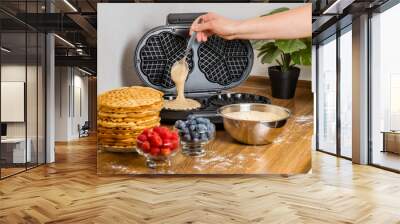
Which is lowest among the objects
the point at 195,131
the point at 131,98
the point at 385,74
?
the point at 195,131

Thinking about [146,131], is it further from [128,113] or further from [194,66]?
[194,66]

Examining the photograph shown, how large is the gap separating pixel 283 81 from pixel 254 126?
456 mm

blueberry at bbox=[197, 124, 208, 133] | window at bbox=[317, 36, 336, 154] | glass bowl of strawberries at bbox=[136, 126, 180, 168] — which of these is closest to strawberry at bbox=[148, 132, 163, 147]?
glass bowl of strawberries at bbox=[136, 126, 180, 168]

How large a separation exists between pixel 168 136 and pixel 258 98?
2.72 ft

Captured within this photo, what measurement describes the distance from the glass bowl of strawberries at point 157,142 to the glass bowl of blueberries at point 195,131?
0.22 feet

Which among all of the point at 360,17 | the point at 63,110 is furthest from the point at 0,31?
the point at 63,110

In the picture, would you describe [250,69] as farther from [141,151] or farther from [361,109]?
[361,109]

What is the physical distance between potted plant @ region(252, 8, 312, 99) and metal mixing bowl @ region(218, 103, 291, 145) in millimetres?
148

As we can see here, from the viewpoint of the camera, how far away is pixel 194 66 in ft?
11.0

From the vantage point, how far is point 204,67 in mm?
3363

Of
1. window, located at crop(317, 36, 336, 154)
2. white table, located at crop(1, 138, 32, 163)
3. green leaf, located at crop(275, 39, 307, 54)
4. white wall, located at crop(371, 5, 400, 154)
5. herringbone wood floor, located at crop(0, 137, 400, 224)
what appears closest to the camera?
herringbone wood floor, located at crop(0, 137, 400, 224)

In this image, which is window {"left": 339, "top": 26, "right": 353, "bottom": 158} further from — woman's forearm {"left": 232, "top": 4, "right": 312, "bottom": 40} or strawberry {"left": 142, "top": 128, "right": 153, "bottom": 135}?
strawberry {"left": 142, "top": 128, "right": 153, "bottom": 135}

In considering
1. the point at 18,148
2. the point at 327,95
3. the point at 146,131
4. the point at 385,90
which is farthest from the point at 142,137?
the point at 327,95

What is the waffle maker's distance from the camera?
333 centimetres
